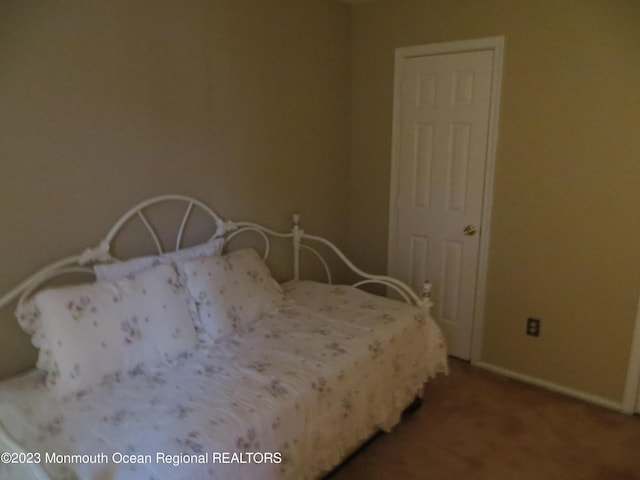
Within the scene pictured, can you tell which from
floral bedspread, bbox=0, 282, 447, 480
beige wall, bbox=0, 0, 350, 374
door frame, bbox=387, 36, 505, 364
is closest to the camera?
floral bedspread, bbox=0, 282, 447, 480

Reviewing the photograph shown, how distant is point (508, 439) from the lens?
2328mm

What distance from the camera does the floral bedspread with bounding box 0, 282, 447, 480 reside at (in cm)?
138

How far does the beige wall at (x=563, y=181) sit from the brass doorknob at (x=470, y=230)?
0.13 metres

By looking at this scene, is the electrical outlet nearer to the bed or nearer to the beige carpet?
the beige carpet

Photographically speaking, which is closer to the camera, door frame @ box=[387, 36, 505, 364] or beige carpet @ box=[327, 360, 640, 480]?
beige carpet @ box=[327, 360, 640, 480]

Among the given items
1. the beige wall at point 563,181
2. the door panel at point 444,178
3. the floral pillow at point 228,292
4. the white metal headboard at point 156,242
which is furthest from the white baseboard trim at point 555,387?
the floral pillow at point 228,292

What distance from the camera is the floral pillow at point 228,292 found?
7.10ft

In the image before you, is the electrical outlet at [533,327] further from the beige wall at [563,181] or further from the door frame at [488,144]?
the door frame at [488,144]

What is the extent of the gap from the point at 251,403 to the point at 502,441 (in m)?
1.40

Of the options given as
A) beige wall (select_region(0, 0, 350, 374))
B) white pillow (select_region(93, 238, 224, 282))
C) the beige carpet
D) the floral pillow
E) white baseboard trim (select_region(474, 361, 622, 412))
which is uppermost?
beige wall (select_region(0, 0, 350, 374))

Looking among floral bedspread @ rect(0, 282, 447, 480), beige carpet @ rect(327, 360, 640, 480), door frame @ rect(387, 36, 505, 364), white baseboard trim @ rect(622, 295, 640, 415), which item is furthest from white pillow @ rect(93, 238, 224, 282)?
white baseboard trim @ rect(622, 295, 640, 415)

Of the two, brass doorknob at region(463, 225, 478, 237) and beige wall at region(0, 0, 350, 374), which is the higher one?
beige wall at region(0, 0, 350, 374)

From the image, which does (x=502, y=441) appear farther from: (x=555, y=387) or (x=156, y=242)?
(x=156, y=242)

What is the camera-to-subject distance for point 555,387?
279 cm
